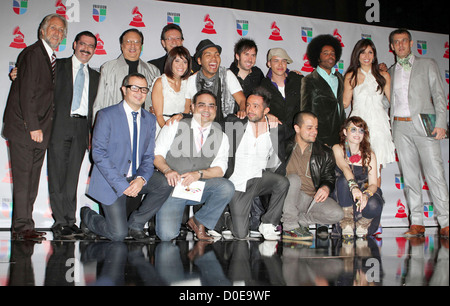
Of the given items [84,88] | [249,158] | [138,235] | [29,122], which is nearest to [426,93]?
[249,158]

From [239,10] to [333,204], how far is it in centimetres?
251

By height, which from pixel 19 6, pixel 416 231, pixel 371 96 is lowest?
pixel 416 231

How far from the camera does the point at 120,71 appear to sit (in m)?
3.92

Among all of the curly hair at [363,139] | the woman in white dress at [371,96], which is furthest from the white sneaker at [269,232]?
the woman in white dress at [371,96]

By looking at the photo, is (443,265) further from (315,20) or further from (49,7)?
(49,7)

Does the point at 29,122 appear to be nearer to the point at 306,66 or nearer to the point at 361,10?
the point at 306,66

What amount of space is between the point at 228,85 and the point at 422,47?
309 centimetres

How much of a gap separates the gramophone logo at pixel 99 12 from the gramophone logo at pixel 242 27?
4.86 feet

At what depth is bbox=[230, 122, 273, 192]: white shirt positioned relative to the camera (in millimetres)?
3578

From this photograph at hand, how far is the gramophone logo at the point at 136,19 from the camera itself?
4.48m

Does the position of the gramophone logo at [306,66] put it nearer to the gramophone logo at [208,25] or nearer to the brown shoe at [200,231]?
the gramophone logo at [208,25]

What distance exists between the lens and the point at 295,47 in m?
4.99

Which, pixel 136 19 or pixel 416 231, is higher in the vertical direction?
pixel 136 19
